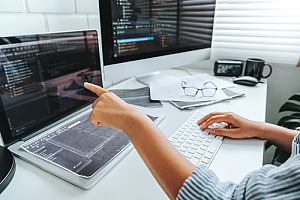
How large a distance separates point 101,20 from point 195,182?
2.01 feet

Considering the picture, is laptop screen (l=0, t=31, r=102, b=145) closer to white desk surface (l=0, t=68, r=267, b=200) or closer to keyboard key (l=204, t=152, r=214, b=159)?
white desk surface (l=0, t=68, r=267, b=200)

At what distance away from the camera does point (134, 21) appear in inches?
34.6

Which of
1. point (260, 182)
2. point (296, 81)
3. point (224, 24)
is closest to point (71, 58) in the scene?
point (260, 182)

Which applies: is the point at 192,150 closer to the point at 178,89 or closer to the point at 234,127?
the point at 234,127

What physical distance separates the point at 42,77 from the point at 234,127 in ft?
1.79

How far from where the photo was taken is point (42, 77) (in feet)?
1.94

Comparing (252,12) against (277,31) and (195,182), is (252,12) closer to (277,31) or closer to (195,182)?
(277,31)

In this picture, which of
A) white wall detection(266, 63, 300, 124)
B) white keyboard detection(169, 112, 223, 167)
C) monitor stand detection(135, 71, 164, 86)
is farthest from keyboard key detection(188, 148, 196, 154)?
white wall detection(266, 63, 300, 124)

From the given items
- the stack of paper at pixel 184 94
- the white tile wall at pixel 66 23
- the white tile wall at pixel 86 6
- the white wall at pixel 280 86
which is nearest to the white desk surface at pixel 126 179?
the stack of paper at pixel 184 94

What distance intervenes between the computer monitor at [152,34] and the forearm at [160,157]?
17.0 inches

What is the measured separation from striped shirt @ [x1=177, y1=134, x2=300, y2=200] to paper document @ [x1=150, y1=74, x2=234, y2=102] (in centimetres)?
51

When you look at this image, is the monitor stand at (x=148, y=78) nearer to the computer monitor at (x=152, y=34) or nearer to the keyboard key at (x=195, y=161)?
the computer monitor at (x=152, y=34)

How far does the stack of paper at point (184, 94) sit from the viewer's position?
862 mm

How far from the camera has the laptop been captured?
49 centimetres
